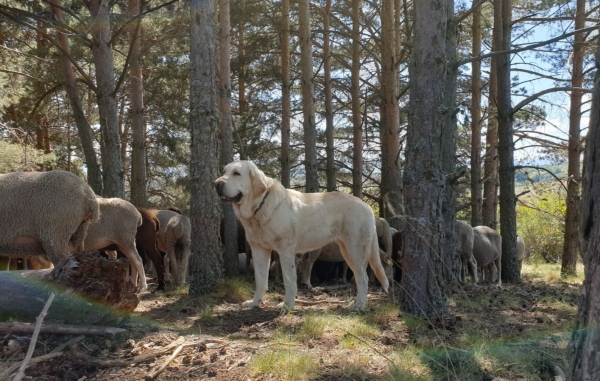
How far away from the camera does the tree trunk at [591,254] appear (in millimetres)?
2547

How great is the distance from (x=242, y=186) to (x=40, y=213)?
8.67ft

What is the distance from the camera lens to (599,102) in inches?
101

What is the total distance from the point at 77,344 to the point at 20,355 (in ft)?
1.64

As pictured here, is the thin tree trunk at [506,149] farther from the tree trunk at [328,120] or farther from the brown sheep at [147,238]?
the brown sheep at [147,238]

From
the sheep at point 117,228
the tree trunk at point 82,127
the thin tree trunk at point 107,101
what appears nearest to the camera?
the sheep at point 117,228

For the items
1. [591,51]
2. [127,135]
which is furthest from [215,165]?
[127,135]

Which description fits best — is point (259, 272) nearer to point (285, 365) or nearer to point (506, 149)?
point (285, 365)

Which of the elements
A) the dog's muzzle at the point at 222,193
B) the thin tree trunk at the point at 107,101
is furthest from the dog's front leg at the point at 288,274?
the thin tree trunk at the point at 107,101

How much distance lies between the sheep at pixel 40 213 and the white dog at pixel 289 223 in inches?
78.1

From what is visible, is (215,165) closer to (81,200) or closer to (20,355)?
(81,200)

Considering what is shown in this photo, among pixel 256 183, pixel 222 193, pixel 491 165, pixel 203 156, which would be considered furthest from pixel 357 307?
pixel 491 165

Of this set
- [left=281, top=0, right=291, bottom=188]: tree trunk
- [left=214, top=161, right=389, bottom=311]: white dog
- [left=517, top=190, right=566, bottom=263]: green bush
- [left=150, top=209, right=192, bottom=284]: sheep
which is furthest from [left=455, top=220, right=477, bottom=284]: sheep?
[left=517, top=190, right=566, bottom=263]: green bush

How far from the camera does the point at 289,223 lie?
8.16 metres

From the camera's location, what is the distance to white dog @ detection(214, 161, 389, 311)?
7902 mm
